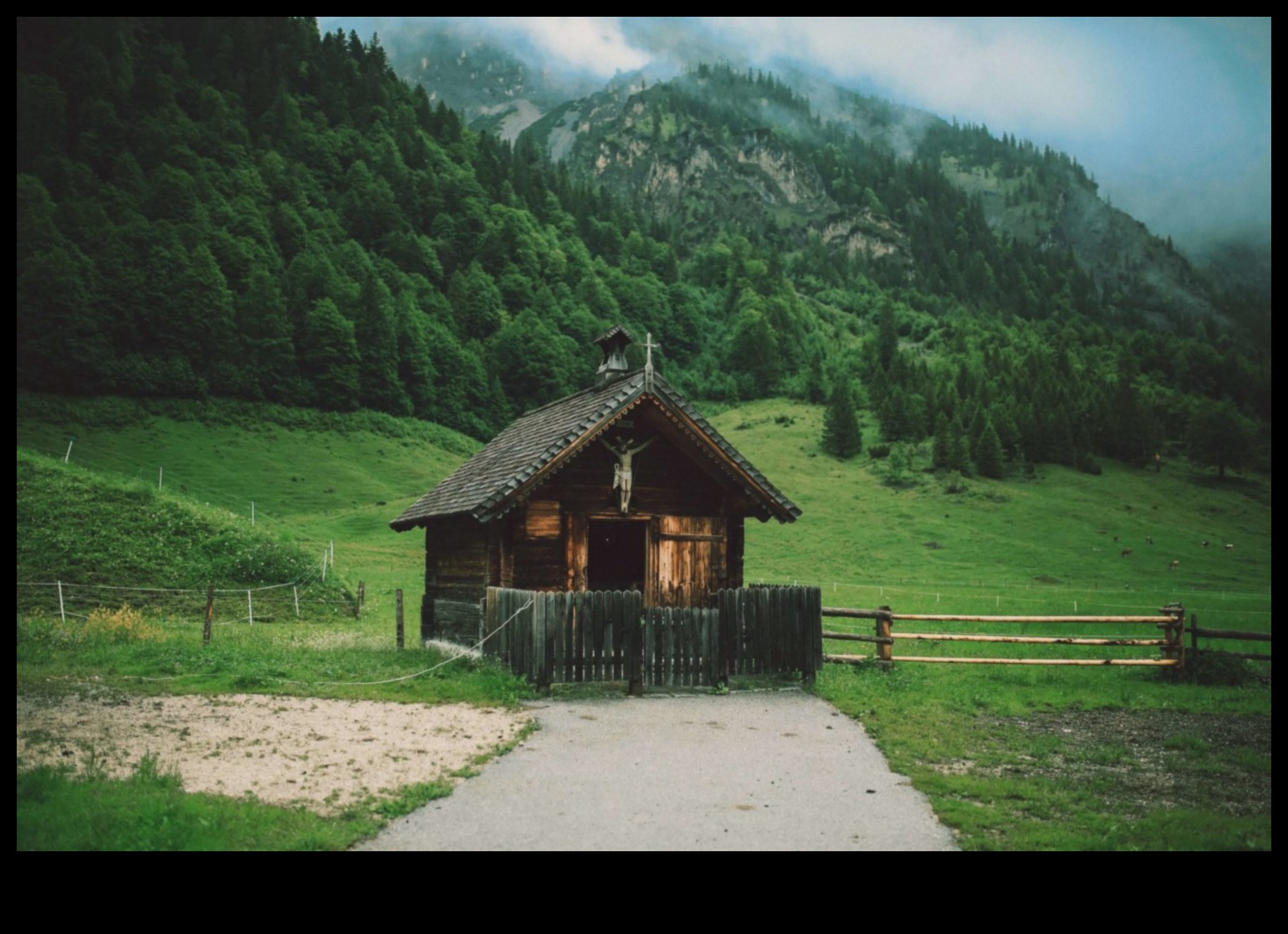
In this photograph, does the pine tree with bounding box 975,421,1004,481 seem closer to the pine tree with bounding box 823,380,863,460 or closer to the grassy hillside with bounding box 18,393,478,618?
→ the pine tree with bounding box 823,380,863,460

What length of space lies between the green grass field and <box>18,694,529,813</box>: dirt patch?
5.62ft

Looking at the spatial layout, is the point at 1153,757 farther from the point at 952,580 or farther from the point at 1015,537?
the point at 1015,537

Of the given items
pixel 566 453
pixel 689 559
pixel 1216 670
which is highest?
pixel 566 453

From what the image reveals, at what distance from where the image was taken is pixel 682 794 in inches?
358

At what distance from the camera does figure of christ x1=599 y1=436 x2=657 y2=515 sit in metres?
18.2

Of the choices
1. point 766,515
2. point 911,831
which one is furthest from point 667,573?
point 911,831

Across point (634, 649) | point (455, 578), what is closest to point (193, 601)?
point (455, 578)


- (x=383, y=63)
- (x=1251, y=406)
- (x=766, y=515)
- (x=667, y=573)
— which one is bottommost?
(x=667, y=573)

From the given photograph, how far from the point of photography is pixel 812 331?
570ft

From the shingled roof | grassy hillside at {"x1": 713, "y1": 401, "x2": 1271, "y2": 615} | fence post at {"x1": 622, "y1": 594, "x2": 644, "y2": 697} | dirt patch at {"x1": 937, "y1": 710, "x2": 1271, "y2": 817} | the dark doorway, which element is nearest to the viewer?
dirt patch at {"x1": 937, "y1": 710, "x2": 1271, "y2": 817}

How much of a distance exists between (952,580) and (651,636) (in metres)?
42.5

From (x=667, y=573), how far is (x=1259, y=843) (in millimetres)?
11956

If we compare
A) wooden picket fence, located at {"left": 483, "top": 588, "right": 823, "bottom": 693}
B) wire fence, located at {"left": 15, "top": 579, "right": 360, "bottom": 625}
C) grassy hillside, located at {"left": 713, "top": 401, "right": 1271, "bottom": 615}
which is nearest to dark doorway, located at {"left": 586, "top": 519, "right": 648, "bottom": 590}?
wooden picket fence, located at {"left": 483, "top": 588, "right": 823, "bottom": 693}

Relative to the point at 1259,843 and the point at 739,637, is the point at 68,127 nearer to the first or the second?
the point at 739,637
